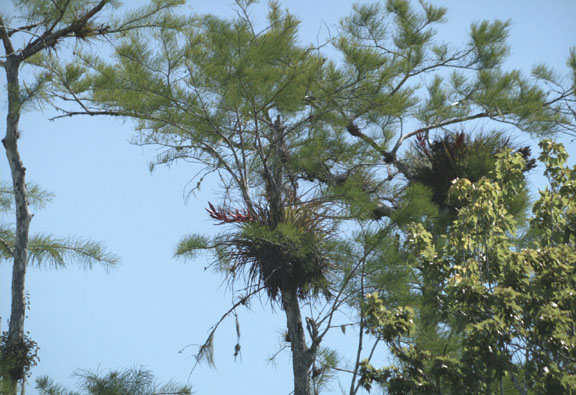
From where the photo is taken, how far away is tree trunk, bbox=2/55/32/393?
224 inches

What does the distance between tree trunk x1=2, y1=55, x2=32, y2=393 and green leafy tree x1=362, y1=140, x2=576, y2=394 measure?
2612 mm

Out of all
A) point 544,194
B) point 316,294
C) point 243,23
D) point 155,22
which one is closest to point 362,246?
point 316,294

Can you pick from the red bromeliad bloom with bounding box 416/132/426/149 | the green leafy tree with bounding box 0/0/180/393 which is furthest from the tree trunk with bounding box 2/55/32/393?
the red bromeliad bloom with bounding box 416/132/426/149

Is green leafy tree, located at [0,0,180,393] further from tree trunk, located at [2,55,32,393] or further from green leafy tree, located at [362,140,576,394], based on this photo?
green leafy tree, located at [362,140,576,394]

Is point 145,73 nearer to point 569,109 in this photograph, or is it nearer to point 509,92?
point 509,92

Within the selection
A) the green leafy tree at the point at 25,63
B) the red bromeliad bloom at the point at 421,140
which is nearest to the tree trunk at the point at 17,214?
the green leafy tree at the point at 25,63

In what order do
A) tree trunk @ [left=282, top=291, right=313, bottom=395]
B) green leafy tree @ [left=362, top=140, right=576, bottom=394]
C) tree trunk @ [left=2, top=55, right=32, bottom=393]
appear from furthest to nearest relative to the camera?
tree trunk @ [left=282, top=291, right=313, bottom=395] < tree trunk @ [left=2, top=55, right=32, bottom=393] < green leafy tree @ [left=362, top=140, right=576, bottom=394]

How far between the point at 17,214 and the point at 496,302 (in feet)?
11.9

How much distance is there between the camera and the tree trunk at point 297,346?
6254 millimetres

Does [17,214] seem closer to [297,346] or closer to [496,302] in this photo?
[297,346]

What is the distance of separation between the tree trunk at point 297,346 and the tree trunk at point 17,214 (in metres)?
2.07

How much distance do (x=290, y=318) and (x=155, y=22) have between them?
2732 mm

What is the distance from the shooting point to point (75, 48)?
21.4 feet

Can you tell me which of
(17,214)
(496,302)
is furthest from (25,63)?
(496,302)
